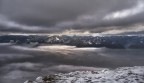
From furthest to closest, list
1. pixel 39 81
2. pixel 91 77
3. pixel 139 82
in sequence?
pixel 91 77 < pixel 39 81 < pixel 139 82

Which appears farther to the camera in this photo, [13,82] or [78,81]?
[13,82]

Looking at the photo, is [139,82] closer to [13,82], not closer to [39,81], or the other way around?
[39,81]

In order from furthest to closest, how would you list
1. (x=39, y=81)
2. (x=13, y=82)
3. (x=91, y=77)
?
(x=13, y=82)
(x=91, y=77)
(x=39, y=81)

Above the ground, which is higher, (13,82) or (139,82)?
(139,82)

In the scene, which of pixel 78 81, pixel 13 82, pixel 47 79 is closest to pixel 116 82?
pixel 78 81

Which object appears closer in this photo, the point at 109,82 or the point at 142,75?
the point at 109,82

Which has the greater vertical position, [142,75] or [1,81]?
[142,75]

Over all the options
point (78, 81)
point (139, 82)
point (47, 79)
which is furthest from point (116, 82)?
point (47, 79)

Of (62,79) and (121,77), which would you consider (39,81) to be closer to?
(62,79)

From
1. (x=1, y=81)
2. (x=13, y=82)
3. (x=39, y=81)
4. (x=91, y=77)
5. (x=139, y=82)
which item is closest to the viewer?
(x=139, y=82)
